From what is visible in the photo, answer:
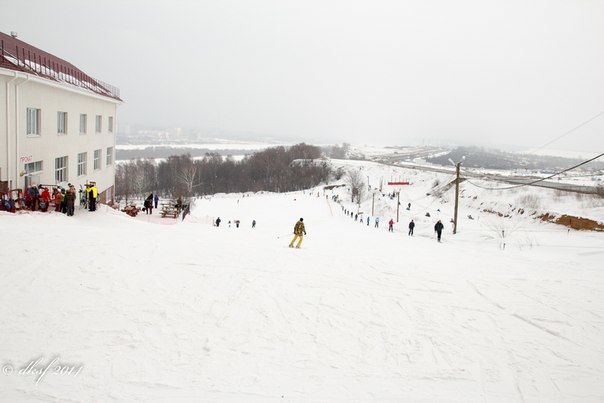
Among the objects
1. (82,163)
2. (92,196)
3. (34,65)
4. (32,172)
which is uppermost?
(34,65)

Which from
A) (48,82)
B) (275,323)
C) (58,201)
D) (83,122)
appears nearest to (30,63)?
(48,82)

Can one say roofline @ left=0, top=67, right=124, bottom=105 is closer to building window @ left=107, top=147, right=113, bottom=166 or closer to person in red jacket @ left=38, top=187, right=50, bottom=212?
person in red jacket @ left=38, top=187, right=50, bottom=212

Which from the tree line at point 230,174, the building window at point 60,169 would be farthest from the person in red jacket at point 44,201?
the tree line at point 230,174

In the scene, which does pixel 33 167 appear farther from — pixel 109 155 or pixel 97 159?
pixel 109 155

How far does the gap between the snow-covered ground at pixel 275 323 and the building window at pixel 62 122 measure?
8.51m

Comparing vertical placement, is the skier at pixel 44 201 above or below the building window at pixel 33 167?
below

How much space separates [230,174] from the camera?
351 ft

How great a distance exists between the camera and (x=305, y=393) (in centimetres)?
591

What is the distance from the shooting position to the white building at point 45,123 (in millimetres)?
14750

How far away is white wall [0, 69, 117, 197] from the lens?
48.8ft

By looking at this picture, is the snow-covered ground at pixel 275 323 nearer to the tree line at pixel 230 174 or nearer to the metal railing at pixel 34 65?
the metal railing at pixel 34 65

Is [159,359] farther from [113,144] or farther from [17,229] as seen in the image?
[113,144]

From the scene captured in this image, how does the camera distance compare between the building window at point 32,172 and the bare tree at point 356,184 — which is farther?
the bare tree at point 356,184

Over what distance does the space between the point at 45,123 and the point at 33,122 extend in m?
0.71
